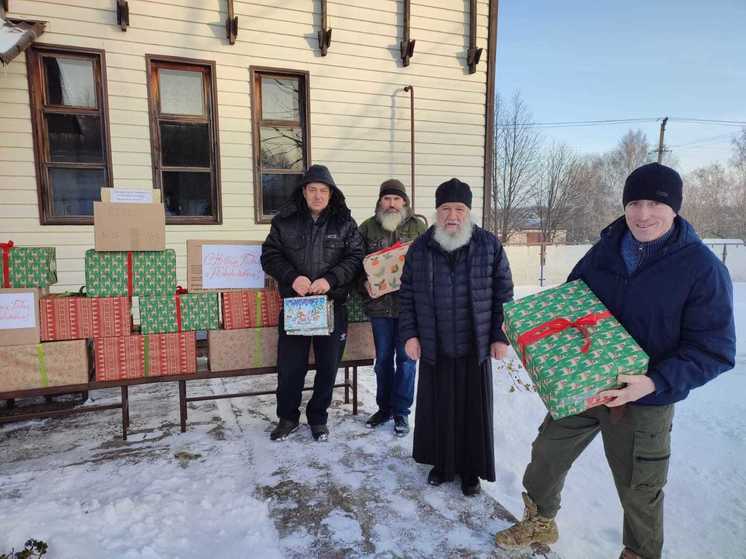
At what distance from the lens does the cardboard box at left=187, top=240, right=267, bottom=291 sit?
3320mm

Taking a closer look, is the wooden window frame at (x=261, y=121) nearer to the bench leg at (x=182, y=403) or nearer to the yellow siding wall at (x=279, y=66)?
the yellow siding wall at (x=279, y=66)

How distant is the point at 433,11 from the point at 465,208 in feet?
14.2

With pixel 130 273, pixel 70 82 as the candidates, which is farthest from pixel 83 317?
pixel 70 82

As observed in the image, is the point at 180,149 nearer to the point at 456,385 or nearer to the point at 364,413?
the point at 364,413

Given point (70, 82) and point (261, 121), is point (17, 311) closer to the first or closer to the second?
point (70, 82)

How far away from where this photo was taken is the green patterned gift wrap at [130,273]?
123 inches

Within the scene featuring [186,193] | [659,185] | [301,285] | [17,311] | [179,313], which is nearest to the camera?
[659,185]

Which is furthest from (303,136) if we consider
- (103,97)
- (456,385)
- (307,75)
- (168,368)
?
(456,385)

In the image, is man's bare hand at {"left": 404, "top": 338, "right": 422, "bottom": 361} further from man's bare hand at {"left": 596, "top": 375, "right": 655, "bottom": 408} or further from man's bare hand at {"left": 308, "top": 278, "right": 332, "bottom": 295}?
man's bare hand at {"left": 596, "top": 375, "right": 655, "bottom": 408}

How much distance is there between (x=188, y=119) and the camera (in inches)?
197

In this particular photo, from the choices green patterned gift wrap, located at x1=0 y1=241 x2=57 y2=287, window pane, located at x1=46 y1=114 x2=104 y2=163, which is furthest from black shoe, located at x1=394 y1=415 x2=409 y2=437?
window pane, located at x1=46 y1=114 x2=104 y2=163

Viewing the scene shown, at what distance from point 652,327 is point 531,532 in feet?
3.78

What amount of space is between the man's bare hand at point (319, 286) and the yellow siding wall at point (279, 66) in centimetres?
240

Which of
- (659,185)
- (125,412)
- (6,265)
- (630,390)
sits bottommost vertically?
(125,412)
